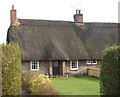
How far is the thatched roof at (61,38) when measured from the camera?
1355 inches

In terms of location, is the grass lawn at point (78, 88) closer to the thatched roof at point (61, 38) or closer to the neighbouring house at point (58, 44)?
the neighbouring house at point (58, 44)

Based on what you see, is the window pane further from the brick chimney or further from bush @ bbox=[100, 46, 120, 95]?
bush @ bbox=[100, 46, 120, 95]

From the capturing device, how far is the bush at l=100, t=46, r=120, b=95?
1513cm

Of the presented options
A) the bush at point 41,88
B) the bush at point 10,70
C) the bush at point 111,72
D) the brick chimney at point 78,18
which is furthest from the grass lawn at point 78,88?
the brick chimney at point 78,18

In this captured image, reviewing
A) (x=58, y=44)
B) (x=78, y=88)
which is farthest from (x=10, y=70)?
(x=58, y=44)

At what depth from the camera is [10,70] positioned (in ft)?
57.2

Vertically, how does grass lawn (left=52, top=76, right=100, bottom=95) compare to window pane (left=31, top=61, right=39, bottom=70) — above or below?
below

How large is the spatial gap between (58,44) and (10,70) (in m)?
18.8

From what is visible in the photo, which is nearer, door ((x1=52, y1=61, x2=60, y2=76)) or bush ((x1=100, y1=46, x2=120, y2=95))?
bush ((x1=100, y1=46, x2=120, y2=95))

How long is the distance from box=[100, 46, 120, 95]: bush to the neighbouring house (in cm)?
1829

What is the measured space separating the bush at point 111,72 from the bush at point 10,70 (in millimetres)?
5399

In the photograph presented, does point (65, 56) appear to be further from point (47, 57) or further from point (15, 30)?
point (15, 30)

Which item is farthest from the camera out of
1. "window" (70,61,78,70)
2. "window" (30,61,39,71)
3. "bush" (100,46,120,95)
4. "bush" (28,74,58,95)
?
"window" (70,61,78,70)

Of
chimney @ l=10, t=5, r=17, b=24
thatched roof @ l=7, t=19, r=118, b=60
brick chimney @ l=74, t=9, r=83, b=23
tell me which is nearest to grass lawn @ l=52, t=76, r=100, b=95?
thatched roof @ l=7, t=19, r=118, b=60
